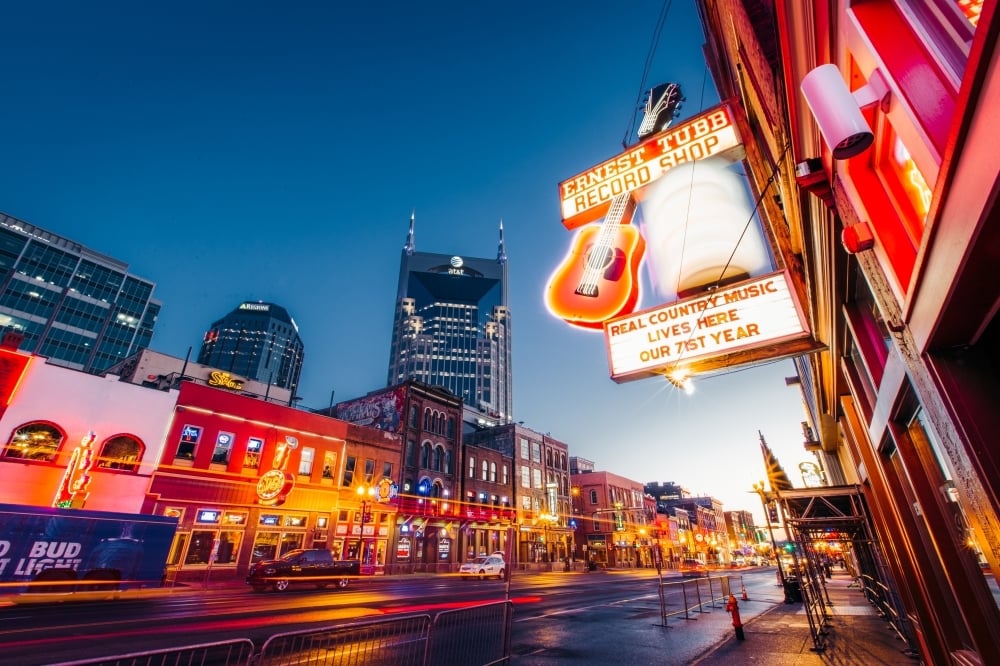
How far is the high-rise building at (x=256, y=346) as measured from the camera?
169750mm

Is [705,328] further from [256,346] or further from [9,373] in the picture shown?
[256,346]

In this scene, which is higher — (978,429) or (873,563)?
(978,429)

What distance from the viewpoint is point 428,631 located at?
5.61m

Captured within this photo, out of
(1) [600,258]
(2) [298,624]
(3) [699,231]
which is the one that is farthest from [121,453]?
(3) [699,231]

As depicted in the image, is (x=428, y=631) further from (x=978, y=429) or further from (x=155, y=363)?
(x=155, y=363)

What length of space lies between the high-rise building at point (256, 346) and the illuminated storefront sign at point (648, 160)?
576 ft

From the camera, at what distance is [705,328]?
602 cm

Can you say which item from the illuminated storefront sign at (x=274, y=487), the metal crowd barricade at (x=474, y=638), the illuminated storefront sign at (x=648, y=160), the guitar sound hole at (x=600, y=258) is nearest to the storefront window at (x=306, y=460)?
the illuminated storefront sign at (x=274, y=487)

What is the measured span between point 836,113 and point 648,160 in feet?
23.2

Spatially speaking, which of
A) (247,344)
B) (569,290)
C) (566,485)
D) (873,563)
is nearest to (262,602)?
(569,290)

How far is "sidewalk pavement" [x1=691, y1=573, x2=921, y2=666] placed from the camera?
785cm

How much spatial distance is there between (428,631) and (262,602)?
11467 millimetres

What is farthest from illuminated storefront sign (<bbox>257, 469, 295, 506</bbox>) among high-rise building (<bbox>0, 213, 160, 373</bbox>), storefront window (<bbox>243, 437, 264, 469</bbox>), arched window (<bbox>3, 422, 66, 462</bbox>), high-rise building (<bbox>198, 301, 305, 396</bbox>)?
high-rise building (<bbox>198, 301, 305, 396</bbox>)

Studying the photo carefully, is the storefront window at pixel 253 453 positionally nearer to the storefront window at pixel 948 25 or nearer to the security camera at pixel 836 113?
the security camera at pixel 836 113
